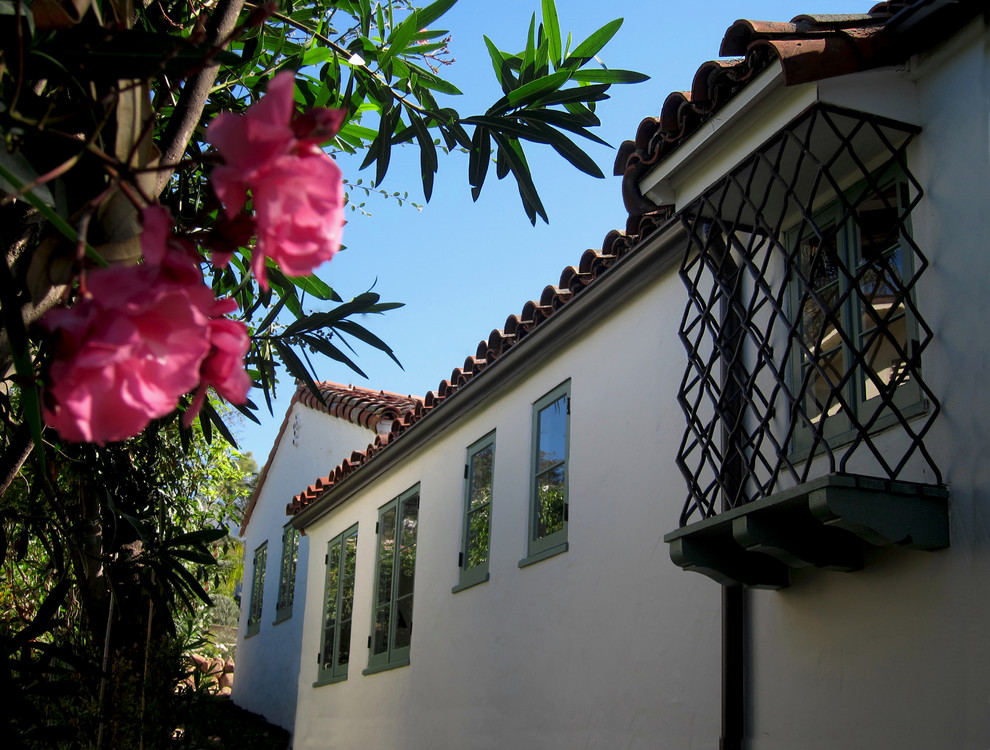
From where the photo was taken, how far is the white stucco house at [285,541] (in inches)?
518

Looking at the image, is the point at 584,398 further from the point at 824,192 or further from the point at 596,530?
the point at 824,192

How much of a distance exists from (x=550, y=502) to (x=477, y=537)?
1231mm

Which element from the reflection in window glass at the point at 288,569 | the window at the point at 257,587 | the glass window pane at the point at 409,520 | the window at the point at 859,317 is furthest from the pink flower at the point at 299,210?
the window at the point at 257,587

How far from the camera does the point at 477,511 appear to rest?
25.4 feet

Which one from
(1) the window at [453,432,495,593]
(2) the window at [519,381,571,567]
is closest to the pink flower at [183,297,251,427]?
(2) the window at [519,381,571,567]

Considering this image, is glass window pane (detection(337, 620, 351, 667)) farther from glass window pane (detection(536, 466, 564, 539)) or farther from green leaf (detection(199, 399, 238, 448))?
green leaf (detection(199, 399, 238, 448))

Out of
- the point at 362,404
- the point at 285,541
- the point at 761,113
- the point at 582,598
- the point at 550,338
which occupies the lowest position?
the point at 582,598

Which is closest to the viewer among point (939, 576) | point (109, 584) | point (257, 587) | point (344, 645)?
point (939, 576)

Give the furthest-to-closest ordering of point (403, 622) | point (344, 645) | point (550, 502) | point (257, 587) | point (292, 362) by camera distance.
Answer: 1. point (257, 587)
2. point (344, 645)
3. point (403, 622)
4. point (550, 502)
5. point (292, 362)

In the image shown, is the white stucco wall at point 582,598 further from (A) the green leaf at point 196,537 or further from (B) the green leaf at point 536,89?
(B) the green leaf at point 536,89

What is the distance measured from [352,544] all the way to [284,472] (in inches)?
245

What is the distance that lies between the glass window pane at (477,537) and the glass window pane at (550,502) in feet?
2.53

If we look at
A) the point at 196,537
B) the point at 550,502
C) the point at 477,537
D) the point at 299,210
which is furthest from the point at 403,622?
the point at 299,210

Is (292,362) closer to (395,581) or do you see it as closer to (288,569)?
(395,581)
